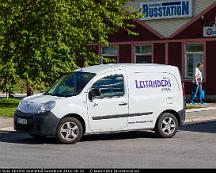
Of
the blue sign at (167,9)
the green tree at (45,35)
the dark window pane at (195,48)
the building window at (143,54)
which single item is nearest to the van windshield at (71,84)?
the green tree at (45,35)

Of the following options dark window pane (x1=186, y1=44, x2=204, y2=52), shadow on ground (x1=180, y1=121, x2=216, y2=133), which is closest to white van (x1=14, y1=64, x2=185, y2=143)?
shadow on ground (x1=180, y1=121, x2=216, y2=133)

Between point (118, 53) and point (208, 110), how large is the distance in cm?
1056

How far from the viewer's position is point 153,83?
13.5 meters

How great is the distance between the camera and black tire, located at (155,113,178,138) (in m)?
13.5

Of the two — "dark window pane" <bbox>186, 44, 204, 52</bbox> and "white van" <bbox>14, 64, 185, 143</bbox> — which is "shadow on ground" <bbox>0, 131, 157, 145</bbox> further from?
"dark window pane" <bbox>186, 44, 204, 52</bbox>

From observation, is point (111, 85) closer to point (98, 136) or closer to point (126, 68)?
point (126, 68)

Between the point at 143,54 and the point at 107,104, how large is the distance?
57.1 ft

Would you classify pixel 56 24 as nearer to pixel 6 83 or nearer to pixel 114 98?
pixel 6 83

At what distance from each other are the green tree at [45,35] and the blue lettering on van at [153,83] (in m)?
8.98

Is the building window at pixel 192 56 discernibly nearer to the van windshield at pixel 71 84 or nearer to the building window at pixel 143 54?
the building window at pixel 143 54

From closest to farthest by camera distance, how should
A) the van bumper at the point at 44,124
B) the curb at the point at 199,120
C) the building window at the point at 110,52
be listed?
the van bumper at the point at 44,124, the curb at the point at 199,120, the building window at the point at 110,52

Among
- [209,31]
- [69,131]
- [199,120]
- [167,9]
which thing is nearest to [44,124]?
[69,131]

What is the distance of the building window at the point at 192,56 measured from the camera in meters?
27.5

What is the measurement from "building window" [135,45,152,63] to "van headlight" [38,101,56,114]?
17.6 metres
